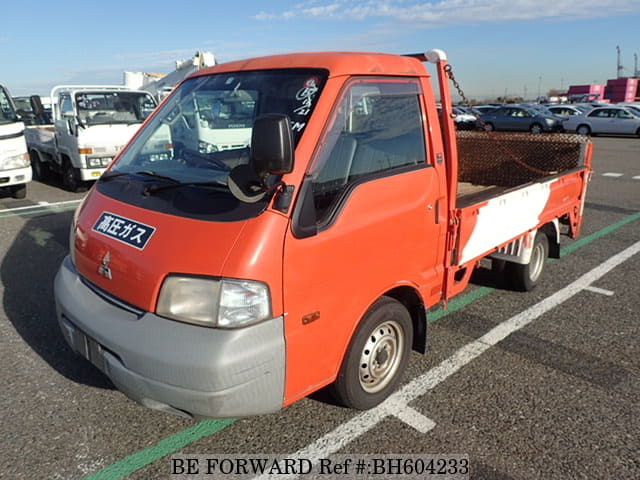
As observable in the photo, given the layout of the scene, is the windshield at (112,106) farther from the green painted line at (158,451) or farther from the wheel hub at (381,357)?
the wheel hub at (381,357)

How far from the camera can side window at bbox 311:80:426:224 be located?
2.49 meters

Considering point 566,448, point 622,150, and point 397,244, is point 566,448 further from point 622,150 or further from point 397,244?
point 622,150

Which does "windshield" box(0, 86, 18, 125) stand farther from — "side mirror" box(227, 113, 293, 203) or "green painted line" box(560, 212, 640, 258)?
"green painted line" box(560, 212, 640, 258)

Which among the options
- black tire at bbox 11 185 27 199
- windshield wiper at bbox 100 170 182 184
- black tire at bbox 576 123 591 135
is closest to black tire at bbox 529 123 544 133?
black tire at bbox 576 123 591 135

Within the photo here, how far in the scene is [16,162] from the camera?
8445mm

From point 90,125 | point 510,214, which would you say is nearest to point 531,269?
point 510,214

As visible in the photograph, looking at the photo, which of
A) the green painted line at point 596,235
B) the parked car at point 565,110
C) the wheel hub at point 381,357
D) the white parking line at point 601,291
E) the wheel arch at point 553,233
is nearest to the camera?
the wheel hub at point 381,357

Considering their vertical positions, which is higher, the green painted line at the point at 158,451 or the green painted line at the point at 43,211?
the green painted line at the point at 43,211

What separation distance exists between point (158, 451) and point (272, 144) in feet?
5.77

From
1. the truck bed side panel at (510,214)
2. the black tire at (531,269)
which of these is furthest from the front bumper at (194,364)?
the black tire at (531,269)

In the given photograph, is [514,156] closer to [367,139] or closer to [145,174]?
[367,139]

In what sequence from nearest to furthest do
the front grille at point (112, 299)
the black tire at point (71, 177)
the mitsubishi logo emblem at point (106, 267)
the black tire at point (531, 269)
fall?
1. the front grille at point (112, 299)
2. the mitsubishi logo emblem at point (106, 267)
3. the black tire at point (531, 269)
4. the black tire at point (71, 177)

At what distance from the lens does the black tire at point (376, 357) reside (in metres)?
2.70

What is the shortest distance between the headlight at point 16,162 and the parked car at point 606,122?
77.0 ft
